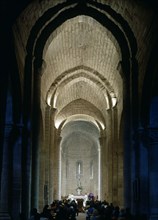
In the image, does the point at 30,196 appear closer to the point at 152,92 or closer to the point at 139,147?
the point at 139,147

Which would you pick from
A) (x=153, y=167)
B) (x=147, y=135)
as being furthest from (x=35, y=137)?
(x=153, y=167)

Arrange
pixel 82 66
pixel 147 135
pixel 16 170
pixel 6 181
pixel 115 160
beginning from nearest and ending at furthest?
pixel 6 181 → pixel 16 170 → pixel 147 135 → pixel 115 160 → pixel 82 66

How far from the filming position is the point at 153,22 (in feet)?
55.2

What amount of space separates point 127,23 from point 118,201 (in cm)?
1178

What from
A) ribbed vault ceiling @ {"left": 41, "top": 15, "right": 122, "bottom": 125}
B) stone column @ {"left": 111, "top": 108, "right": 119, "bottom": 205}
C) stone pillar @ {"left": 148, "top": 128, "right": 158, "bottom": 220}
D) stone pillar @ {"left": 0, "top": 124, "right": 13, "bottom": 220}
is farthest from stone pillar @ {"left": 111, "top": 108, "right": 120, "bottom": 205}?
stone pillar @ {"left": 0, "top": 124, "right": 13, "bottom": 220}

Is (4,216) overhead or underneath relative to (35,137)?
underneath

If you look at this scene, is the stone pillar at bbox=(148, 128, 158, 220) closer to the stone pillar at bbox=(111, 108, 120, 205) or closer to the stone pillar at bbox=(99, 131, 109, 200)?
the stone pillar at bbox=(111, 108, 120, 205)

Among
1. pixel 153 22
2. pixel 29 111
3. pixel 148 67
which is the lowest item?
pixel 29 111

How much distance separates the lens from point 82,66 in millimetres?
→ 30609

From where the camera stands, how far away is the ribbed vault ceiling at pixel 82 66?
2453 centimetres

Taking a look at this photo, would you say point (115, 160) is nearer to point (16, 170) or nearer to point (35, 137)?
point (35, 137)

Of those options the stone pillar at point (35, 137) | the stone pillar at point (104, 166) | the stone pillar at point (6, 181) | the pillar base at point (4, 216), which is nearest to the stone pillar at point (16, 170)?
the stone pillar at point (6, 181)

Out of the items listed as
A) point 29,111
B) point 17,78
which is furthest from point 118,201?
point 17,78

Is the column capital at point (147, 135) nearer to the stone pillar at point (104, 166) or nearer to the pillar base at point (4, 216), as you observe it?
the pillar base at point (4, 216)
